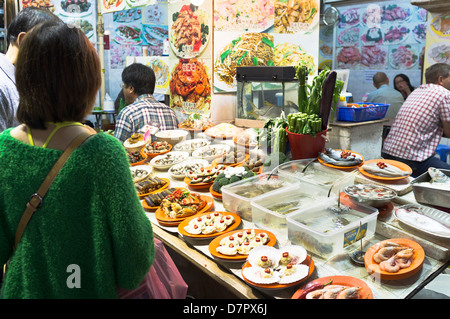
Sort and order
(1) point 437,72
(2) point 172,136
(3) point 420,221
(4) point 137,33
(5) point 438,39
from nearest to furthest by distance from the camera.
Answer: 1. (3) point 420,221
2. (2) point 172,136
3. (1) point 437,72
4. (5) point 438,39
5. (4) point 137,33

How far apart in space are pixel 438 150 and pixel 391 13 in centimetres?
394

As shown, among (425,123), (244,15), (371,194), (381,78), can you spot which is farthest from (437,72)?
(371,194)

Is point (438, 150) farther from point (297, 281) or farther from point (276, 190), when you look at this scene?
point (297, 281)

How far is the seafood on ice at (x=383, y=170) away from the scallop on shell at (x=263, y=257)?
1.15m

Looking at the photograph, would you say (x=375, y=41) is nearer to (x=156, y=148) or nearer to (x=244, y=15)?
(x=244, y=15)

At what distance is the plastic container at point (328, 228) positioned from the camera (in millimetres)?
1969

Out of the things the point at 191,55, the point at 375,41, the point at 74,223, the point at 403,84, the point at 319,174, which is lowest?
the point at 319,174

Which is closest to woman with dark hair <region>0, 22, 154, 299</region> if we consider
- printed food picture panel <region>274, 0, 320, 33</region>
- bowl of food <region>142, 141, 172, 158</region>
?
bowl of food <region>142, 141, 172, 158</region>

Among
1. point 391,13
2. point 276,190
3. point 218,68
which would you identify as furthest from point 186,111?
point 391,13

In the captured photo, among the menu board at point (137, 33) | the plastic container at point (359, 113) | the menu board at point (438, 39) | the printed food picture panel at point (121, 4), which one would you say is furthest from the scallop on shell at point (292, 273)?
the menu board at point (137, 33)

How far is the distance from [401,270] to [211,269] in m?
0.94

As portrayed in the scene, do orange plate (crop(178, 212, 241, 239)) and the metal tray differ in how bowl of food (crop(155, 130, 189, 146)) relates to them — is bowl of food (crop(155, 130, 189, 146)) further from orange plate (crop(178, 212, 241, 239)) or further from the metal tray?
the metal tray

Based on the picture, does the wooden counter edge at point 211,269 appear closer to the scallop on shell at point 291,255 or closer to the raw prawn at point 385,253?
the scallop on shell at point 291,255

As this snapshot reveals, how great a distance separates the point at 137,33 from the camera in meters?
7.36
